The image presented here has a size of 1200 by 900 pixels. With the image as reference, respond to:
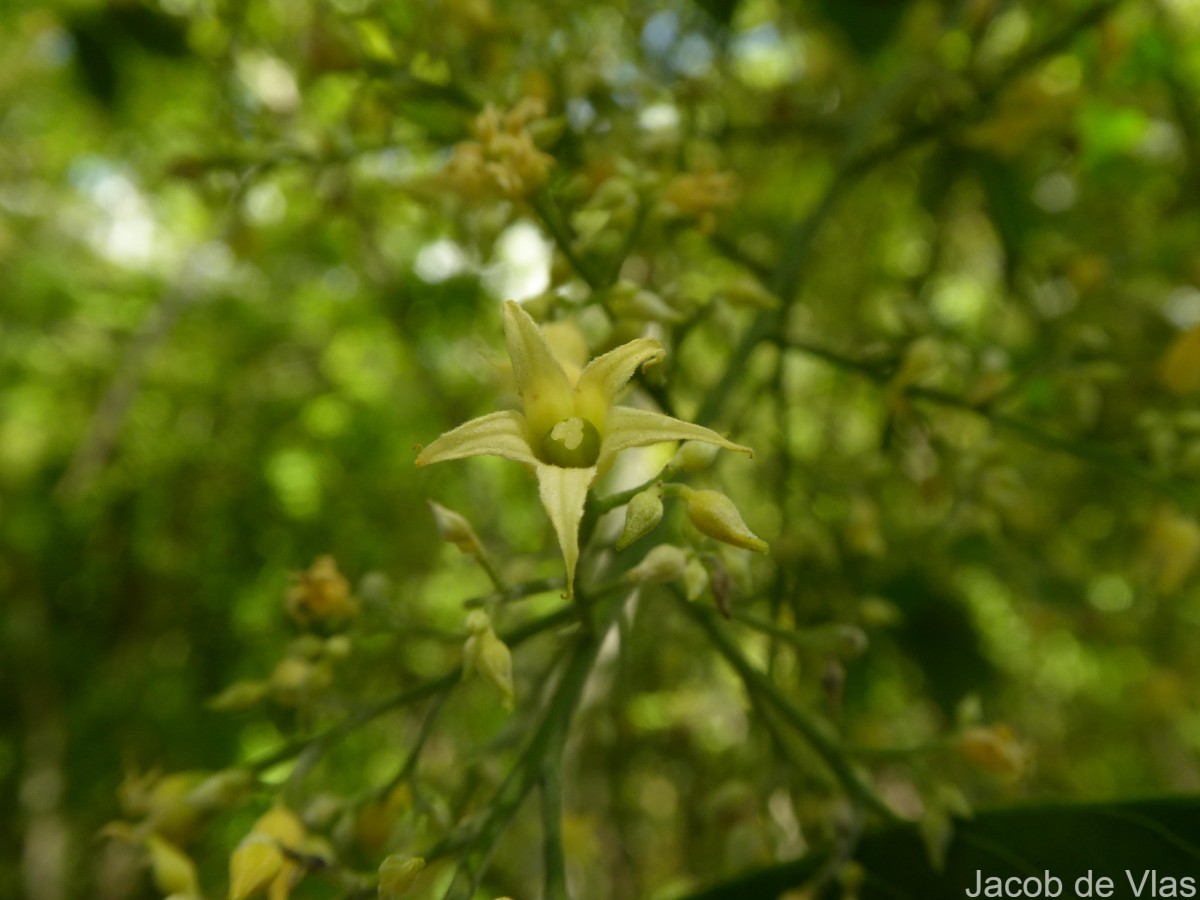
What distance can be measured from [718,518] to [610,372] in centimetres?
14

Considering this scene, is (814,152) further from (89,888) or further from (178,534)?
(89,888)

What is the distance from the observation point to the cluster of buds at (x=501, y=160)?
3.11ft

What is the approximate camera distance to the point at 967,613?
1.74 m

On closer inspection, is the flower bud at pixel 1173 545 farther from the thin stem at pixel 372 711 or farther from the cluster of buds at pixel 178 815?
the cluster of buds at pixel 178 815

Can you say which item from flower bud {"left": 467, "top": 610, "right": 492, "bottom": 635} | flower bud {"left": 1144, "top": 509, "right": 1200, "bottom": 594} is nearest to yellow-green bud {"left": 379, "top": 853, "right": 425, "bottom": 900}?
flower bud {"left": 467, "top": 610, "right": 492, "bottom": 635}

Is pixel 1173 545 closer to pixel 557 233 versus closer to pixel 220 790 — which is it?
pixel 557 233

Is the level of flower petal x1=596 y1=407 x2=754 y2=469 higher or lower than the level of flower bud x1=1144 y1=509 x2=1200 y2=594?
lower

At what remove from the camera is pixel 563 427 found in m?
0.80

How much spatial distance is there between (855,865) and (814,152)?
159 centimetres

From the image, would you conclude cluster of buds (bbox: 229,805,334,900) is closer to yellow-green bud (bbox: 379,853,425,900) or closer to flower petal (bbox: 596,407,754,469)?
yellow-green bud (bbox: 379,853,425,900)

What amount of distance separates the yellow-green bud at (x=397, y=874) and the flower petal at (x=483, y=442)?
0.95 feet

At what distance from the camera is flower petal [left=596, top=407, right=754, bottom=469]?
69 cm

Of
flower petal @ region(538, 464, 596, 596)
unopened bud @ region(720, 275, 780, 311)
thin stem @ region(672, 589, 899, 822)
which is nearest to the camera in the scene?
flower petal @ region(538, 464, 596, 596)

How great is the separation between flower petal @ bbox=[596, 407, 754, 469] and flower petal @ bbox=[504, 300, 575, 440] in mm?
63
